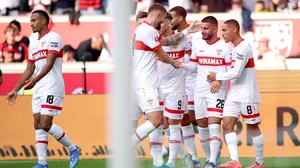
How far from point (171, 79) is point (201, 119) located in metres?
0.67

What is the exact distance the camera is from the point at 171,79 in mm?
12055

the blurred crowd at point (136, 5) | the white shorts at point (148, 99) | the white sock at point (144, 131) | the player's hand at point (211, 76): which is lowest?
the white sock at point (144, 131)

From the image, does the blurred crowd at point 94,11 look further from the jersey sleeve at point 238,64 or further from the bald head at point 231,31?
the jersey sleeve at point 238,64

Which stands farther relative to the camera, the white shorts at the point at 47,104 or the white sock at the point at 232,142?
the white shorts at the point at 47,104

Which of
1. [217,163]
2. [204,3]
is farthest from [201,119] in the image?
[204,3]

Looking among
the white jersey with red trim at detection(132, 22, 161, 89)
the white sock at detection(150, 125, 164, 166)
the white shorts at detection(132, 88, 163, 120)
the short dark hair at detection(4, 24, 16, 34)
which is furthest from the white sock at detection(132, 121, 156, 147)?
the short dark hair at detection(4, 24, 16, 34)

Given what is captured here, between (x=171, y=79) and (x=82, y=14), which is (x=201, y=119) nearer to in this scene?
(x=171, y=79)

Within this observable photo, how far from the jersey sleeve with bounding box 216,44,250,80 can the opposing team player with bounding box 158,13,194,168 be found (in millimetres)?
1169

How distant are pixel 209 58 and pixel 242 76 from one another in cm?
54

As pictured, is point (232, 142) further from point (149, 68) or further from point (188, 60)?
point (188, 60)

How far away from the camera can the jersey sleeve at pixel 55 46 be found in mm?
11137

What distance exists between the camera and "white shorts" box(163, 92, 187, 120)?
11852mm

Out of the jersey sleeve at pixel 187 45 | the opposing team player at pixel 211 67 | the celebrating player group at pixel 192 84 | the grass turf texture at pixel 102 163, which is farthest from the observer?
the grass turf texture at pixel 102 163

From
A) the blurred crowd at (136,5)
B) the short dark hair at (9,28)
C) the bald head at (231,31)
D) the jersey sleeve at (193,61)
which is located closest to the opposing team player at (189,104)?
the jersey sleeve at (193,61)
